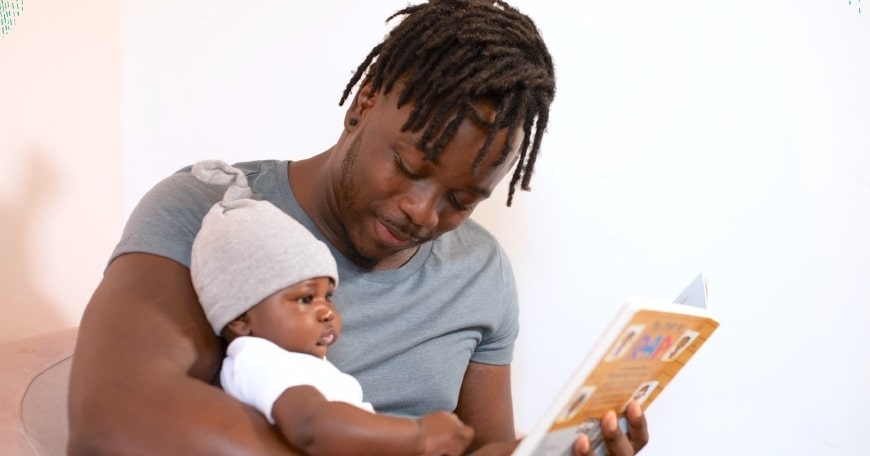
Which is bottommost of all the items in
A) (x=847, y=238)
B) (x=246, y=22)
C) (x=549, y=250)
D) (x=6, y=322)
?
(x=6, y=322)

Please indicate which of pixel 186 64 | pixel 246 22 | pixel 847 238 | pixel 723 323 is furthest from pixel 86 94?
pixel 847 238

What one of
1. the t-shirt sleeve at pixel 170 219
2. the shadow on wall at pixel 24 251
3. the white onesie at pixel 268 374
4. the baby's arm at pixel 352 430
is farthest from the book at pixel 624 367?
the shadow on wall at pixel 24 251

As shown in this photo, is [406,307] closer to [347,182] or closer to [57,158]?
[347,182]

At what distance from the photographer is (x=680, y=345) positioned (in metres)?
1.34

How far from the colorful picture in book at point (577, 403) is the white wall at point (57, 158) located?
3.66 feet

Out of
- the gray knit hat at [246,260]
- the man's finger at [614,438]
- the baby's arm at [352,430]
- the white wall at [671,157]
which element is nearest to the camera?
the baby's arm at [352,430]

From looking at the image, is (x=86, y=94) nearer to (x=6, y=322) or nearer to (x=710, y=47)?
(x=6, y=322)

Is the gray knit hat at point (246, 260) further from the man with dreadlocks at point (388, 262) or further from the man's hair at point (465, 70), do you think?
the man's hair at point (465, 70)

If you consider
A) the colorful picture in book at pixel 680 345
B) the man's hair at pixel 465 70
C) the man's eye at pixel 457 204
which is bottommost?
the colorful picture in book at pixel 680 345

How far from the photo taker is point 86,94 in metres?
2.01

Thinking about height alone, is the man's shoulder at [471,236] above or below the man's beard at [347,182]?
below

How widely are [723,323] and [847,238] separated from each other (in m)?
0.32

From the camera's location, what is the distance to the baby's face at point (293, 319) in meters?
1.25

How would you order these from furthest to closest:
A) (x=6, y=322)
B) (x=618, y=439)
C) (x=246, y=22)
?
(x=246, y=22), (x=6, y=322), (x=618, y=439)
